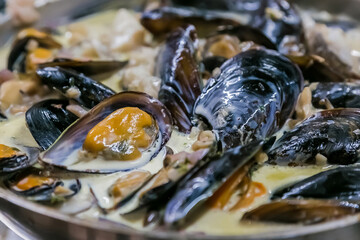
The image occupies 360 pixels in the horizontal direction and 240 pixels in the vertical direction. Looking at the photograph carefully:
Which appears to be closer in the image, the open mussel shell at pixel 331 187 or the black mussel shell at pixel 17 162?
the open mussel shell at pixel 331 187

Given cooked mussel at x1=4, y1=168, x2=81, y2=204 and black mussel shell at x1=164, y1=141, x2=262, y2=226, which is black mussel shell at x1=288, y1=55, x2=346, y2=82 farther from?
cooked mussel at x1=4, y1=168, x2=81, y2=204

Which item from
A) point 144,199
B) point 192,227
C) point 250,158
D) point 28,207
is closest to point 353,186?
point 250,158

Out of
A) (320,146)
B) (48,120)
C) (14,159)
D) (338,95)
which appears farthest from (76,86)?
(338,95)

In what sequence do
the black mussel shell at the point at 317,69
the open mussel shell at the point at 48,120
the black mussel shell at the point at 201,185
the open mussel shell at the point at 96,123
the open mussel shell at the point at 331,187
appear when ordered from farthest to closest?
the black mussel shell at the point at 317,69 → the open mussel shell at the point at 48,120 → the open mussel shell at the point at 96,123 → the open mussel shell at the point at 331,187 → the black mussel shell at the point at 201,185

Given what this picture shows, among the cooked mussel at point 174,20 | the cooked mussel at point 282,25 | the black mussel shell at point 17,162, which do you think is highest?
the cooked mussel at point 174,20

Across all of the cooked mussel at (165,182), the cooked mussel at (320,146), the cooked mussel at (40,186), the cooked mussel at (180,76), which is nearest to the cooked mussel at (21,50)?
the cooked mussel at (180,76)

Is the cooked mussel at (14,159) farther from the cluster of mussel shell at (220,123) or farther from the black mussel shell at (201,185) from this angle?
the black mussel shell at (201,185)

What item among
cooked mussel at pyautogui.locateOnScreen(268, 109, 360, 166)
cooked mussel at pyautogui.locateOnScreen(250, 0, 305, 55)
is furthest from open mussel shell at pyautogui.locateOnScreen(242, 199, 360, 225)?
cooked mussel at pyautogui.locateOnScreen(250, 0, 305, 55)
